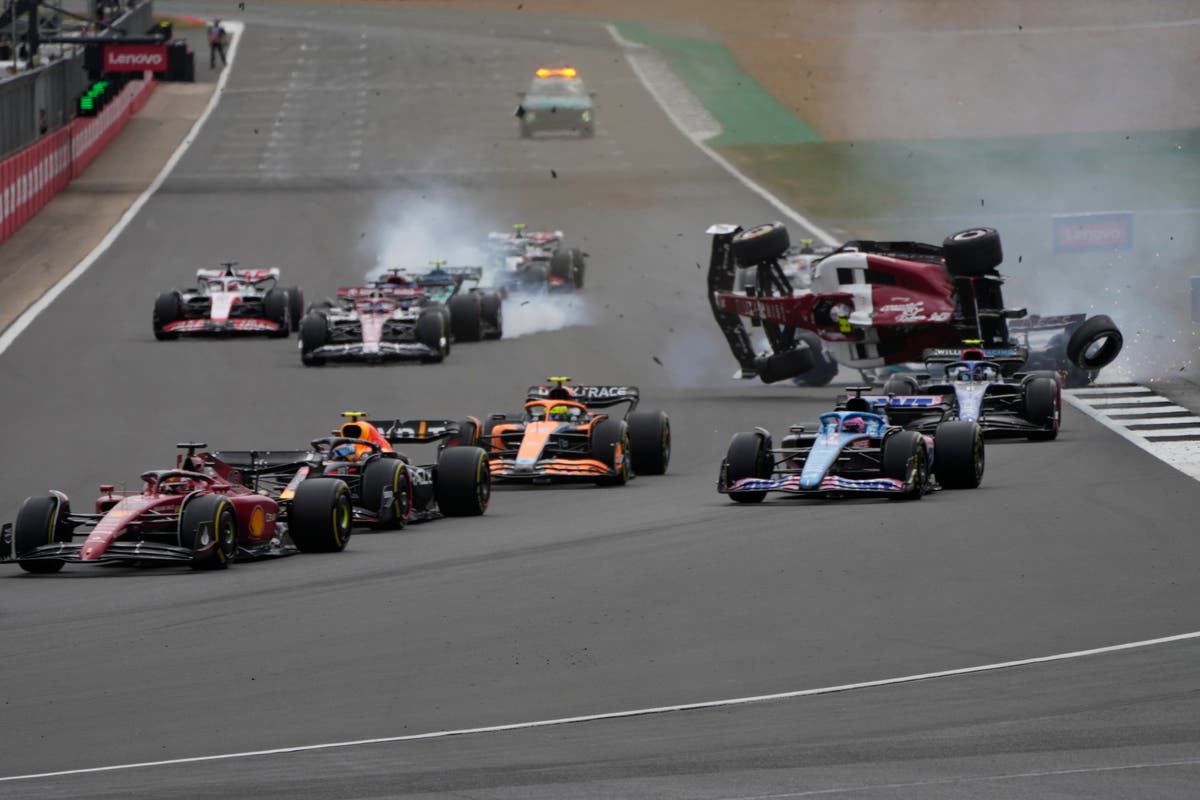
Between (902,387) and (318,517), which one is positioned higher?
(902,387)

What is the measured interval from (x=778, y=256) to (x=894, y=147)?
3450 cm

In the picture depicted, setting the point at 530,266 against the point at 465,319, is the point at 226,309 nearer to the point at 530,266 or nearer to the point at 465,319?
the point at 465,319

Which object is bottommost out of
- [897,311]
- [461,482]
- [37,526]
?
[37,526]

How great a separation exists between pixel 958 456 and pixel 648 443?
14.5ft

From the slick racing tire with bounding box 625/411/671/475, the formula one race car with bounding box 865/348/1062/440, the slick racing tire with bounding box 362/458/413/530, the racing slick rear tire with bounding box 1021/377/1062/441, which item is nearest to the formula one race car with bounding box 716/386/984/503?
the slick racing tire with bounding box 625/411/671/475

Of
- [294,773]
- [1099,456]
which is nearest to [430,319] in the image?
→ [1099,456]

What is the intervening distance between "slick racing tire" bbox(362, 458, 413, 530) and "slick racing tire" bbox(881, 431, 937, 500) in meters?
5.01

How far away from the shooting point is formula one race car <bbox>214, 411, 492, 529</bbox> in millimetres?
22266

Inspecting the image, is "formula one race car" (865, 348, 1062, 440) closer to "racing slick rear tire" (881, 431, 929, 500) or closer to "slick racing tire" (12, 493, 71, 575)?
"racing slick rear tire" (881, 431, 929, 500)

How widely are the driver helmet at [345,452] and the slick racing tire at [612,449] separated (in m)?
3.84

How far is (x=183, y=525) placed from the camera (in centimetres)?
1948

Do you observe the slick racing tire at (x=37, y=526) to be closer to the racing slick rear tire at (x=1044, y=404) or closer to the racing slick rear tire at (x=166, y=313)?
the racing slick rear tire at (x=1044, y=404)

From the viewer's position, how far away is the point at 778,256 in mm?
34344

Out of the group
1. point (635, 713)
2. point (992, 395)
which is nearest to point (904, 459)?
point (992, 395)
